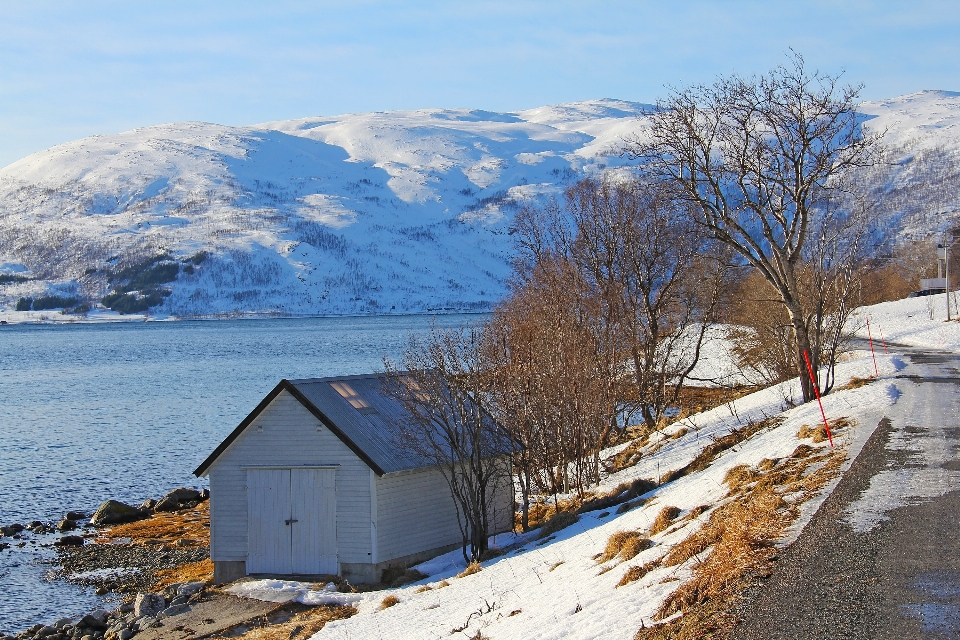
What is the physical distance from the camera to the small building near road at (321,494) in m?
21.2

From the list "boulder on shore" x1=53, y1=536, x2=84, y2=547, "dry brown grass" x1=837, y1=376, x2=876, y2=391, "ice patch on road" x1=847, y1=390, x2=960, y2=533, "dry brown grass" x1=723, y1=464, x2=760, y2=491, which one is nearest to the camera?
"ice patch on road" x1=847, y1=390, x2=960, y2=533

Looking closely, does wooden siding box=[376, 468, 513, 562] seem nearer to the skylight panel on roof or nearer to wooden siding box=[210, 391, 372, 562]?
wooden siding box=[210, 391, 372, 562]

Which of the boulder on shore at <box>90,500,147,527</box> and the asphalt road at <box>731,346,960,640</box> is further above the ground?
the asphalt road at <box>731,346,960,640</box>

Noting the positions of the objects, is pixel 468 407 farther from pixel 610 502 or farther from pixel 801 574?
pixel 801 574

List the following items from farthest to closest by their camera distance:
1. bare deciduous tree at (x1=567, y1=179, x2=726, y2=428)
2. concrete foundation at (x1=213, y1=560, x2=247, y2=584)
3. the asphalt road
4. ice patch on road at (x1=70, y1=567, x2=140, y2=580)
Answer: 1. bare deciduous tree at (x1=567, y1=179, x2=726, y2=428)
2. ice patch on road at (x1=70, y1=567, x2=140, y2=580)
3. concrete foundation at (x1=213, y1=560, x2=247, y2=584)
4. the asphalt road

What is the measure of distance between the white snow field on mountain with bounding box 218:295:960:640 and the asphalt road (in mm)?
271

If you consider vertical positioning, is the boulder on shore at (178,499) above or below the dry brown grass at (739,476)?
below

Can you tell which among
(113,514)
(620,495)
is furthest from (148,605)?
(113,514)

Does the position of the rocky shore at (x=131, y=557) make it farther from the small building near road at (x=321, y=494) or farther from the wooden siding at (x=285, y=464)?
the small building near road at (x=321, y=494)

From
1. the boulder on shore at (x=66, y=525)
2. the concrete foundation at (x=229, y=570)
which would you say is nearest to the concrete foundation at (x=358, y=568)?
the concrete foundation at (x=229, y=570)

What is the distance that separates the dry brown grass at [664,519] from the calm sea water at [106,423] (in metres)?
15.6

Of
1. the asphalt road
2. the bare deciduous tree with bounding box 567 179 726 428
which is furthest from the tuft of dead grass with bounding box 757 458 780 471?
the bare deciduous tree with bounding box 567 179 726 428

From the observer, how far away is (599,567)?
14.1m

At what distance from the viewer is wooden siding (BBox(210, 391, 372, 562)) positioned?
2127cm
